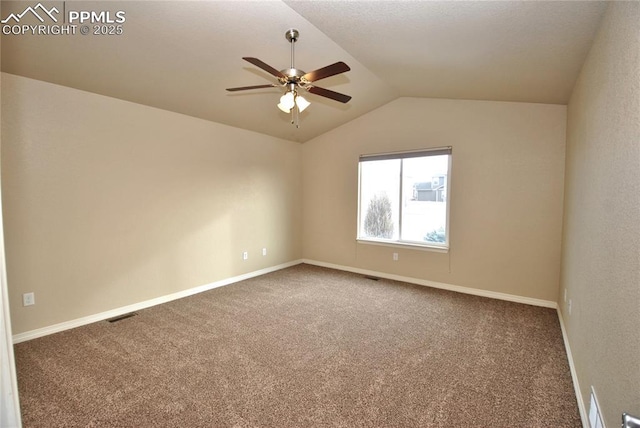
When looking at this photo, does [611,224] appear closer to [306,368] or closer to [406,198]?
[306,368]

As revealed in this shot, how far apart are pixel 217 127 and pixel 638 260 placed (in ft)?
14.9

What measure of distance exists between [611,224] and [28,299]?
4.62 meters

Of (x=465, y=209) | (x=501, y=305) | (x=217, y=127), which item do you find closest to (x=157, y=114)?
(x=217, y=127)

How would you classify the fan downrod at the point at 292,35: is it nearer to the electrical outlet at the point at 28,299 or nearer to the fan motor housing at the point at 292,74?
the fan motor housing at the point at 292,74

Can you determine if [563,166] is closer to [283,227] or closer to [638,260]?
[638,260]

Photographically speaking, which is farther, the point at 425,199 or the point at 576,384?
the point at 425,199

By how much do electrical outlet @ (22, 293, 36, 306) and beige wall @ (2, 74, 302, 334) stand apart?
38mm

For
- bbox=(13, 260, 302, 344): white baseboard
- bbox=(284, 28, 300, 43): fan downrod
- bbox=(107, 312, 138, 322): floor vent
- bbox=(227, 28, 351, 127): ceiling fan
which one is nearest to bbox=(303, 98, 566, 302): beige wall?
bbox=(13, 260, 302, 344): white baseboard

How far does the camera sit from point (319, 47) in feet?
9.68

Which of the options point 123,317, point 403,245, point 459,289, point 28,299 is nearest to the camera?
point 28,299

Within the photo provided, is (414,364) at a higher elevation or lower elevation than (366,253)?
lower

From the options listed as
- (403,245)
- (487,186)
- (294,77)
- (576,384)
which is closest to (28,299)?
(294,77)

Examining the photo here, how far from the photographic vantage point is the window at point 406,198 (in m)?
4.45

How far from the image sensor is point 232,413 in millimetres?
1878
